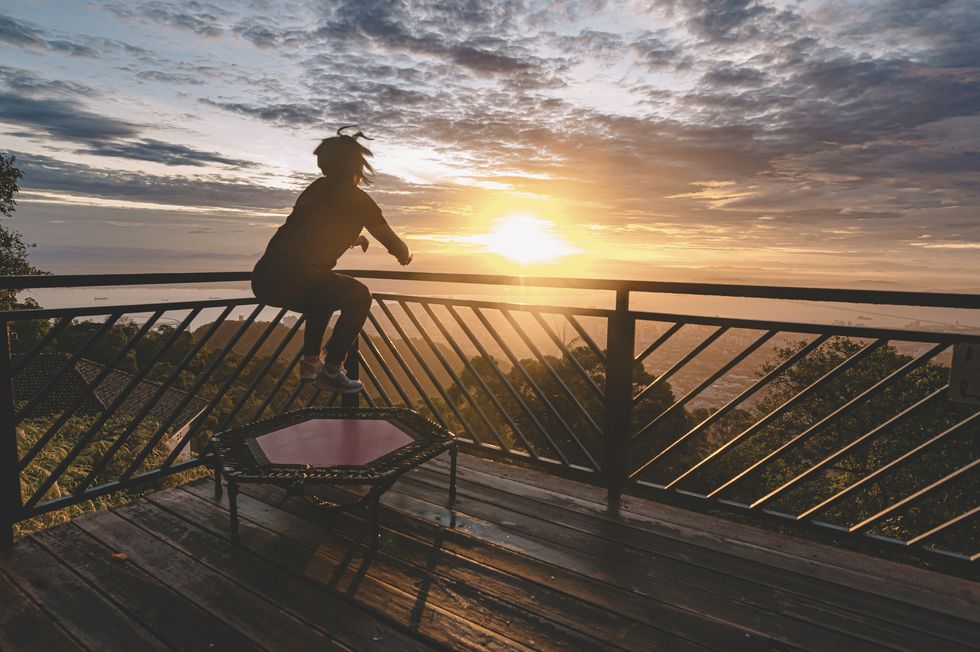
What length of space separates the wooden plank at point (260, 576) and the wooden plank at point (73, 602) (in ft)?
1.09

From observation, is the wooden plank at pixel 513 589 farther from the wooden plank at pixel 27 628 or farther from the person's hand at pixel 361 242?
the person's hand at pixel 361 242

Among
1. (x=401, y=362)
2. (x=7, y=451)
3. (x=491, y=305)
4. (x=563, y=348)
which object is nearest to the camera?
(x=7, y=451)

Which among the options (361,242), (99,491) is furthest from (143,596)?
(361,242)

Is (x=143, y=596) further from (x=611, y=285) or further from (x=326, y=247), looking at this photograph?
(x=611, y=285)

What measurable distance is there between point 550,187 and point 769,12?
6.79 m

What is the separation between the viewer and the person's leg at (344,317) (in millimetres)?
2490

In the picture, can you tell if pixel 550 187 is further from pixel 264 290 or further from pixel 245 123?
pixel 264 290

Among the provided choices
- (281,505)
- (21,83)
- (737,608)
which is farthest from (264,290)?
(21,83)

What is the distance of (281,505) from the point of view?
8.29ft

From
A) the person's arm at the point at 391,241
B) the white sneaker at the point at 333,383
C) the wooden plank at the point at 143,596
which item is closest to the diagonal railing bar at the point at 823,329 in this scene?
the person's arm at the point at 391,241

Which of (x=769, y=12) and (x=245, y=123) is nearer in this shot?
(x=769, y=12)

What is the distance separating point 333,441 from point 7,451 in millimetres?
1321

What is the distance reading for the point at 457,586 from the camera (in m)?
1.84

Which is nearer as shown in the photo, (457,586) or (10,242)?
(457,586)
